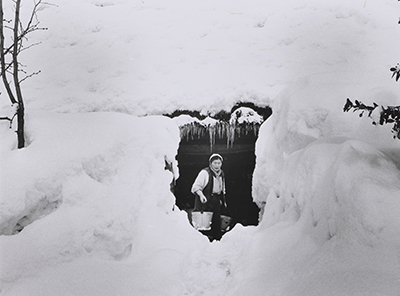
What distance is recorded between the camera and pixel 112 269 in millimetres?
2613

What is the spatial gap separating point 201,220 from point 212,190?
0.61 metres

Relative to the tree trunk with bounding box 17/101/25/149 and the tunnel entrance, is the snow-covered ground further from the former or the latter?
the tunnel entrance

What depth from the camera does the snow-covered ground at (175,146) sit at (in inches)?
84.0

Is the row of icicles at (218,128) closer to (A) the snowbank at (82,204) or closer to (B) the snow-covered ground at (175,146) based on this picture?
(B) the snow-covered ground at (175,146)

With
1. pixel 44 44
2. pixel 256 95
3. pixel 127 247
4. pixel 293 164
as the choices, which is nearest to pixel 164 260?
pixel 127 247

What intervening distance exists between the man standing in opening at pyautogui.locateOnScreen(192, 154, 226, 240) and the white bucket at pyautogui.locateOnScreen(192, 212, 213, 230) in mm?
79

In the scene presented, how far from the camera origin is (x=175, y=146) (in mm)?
4734

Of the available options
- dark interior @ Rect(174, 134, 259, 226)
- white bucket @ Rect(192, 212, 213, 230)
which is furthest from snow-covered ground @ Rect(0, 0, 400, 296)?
dark interior @ Rect(174, 134, 259, 226)

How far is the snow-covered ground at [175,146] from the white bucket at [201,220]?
4.05 ft

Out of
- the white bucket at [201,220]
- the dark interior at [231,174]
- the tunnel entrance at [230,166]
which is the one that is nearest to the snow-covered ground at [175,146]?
the white bucket at [201,220]

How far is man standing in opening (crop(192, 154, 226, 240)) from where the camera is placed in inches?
221

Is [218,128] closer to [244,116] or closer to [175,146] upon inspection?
[244,116]

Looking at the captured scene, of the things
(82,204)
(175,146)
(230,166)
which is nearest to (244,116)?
(175,146)

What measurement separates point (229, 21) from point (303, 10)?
4.73 ft
